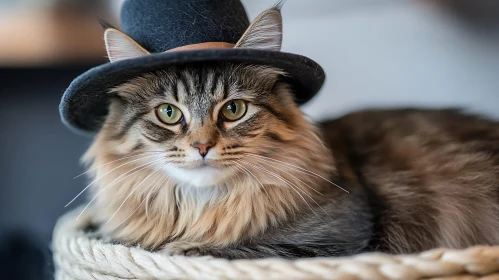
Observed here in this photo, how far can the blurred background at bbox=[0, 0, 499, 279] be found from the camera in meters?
2.20

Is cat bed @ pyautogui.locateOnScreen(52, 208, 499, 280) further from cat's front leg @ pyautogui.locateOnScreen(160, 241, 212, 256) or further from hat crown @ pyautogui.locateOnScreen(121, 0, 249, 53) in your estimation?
hat crown @ pyautogui.locateOnScreen(121, 0, 249, 53)

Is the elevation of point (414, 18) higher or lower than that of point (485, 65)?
higher

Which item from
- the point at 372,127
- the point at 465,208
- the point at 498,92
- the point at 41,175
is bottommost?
the point at 41,175

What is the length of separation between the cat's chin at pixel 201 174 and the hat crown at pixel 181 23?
318 millimetres

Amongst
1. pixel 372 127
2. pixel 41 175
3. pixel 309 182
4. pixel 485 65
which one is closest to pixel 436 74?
pixel 485 65

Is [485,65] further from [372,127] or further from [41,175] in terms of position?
[41,175]

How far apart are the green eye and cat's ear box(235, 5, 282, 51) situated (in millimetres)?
231

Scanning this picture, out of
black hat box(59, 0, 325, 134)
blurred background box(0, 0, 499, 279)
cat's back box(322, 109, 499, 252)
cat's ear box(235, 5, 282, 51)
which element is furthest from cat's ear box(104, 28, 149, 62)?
blurred background box(0, 0, 499, 279)

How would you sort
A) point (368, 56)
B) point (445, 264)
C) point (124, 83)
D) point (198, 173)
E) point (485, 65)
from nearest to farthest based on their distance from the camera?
point (445, 264) < point (198, 173) < point (124, 83) < point (485, 65) < point (368, 56)

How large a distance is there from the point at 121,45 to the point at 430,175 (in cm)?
96

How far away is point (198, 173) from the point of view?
43.9 inches

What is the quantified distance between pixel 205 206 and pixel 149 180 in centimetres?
17

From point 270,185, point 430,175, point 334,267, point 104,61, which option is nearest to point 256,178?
point 270,185

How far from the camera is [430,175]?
4.50 feet
